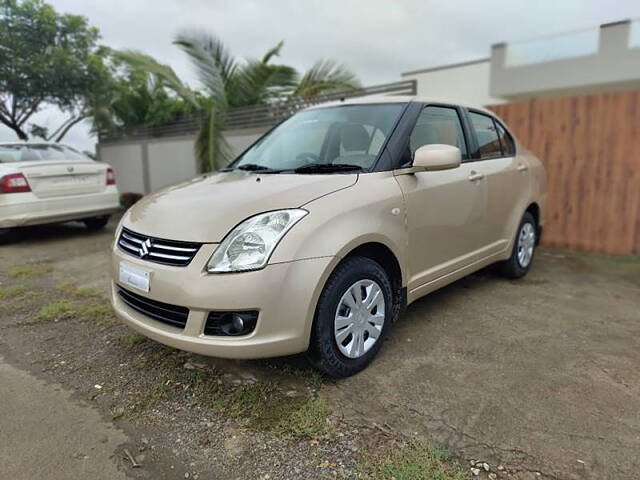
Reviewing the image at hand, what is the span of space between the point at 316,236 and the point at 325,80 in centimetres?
689

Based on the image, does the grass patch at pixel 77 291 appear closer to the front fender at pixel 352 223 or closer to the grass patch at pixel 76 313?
the grass patch at pixel 76 313

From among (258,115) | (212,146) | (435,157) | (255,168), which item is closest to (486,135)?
(435,157)

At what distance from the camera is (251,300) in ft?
6.95

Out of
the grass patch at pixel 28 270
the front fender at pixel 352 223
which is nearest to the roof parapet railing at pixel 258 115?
the front fender at pixel 352 223

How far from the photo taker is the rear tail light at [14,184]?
5.69 metres

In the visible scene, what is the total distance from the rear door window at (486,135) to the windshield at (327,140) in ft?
3.35

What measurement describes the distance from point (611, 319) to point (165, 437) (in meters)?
3.27

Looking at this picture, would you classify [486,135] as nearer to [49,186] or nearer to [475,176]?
[475,176]

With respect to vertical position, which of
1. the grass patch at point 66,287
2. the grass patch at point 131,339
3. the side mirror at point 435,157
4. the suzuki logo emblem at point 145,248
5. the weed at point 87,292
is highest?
the side mirror at point 435,157

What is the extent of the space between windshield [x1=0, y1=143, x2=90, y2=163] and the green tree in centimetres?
437

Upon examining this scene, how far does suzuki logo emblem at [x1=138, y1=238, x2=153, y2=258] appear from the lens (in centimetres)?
243

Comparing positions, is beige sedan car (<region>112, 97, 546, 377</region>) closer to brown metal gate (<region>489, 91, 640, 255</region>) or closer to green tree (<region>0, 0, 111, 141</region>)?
brown metal gate (<region>489, 91, 640, 255</region>)

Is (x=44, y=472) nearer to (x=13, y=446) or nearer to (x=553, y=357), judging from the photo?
(x=13, y=446)

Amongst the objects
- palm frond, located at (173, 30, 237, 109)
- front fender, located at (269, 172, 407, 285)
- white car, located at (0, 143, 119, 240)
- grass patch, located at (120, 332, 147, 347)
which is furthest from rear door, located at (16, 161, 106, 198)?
front fender, located at (269, 172, 407, 285)
